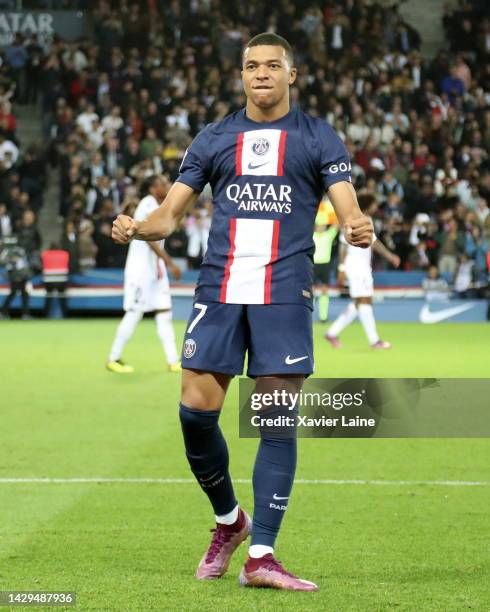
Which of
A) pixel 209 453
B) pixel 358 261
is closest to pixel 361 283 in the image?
pixel 358 261

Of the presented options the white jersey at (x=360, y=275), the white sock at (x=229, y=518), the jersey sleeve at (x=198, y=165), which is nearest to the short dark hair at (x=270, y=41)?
the jersey sleeve at (x=198, y=165)

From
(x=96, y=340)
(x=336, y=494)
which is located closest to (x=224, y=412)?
(x=336, y=494)

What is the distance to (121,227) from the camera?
5289 millimetres

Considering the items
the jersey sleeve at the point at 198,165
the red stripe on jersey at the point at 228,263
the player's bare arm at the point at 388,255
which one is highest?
the jersey sleeve at the point at 198,165

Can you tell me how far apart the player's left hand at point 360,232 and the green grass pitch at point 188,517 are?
139 cm

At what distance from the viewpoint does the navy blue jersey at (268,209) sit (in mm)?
5387

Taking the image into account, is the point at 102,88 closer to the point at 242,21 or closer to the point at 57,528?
the point at 242,21

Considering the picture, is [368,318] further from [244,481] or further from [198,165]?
[198,165]

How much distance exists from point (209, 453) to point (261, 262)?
84 cm

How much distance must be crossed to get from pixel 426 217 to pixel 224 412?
15.5m

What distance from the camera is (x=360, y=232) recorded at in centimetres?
510

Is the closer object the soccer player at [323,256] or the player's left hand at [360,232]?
the player's left hand at [360,232]

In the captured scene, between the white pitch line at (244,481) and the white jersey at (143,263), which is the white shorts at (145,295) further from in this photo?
the white pitch line at (244,481)

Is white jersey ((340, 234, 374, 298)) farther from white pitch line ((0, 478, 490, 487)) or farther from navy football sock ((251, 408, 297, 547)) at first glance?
navy football sock ((251, 408, 297, 547))
